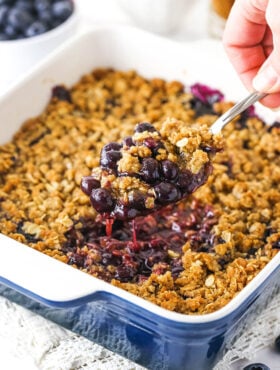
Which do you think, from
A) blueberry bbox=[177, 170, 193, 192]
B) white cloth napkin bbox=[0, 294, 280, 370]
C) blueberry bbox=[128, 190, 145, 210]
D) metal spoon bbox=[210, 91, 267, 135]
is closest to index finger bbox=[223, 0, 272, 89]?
metal spoon bbox=[210, 91, 267, 135]

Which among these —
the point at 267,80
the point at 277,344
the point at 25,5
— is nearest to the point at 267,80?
the point at 267,80

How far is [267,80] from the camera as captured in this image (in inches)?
71.2

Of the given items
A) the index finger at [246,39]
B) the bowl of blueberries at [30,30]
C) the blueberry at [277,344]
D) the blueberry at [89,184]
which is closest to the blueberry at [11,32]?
the bowl of blueberries at [30,30]

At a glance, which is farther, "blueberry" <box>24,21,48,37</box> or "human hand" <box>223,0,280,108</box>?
"blueberry" <box>24,21,48,37</box>

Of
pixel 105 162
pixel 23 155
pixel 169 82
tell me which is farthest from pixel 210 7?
pixel 105 162

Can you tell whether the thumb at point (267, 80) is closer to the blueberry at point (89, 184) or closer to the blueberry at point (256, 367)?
the blueberry at point (89, 184)

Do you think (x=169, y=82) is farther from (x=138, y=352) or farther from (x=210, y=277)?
(x=138, y=352)

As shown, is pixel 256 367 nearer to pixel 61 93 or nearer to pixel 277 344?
pixel 277 344

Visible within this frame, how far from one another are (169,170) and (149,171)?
4 cm

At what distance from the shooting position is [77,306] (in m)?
1.57

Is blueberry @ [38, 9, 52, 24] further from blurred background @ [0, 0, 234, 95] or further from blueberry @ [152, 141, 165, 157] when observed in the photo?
blueberry @ [152, 141, 165, 157]

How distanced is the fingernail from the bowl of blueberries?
924 millimetres

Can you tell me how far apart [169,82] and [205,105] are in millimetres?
145

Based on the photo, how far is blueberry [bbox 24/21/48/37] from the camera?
256 cm
